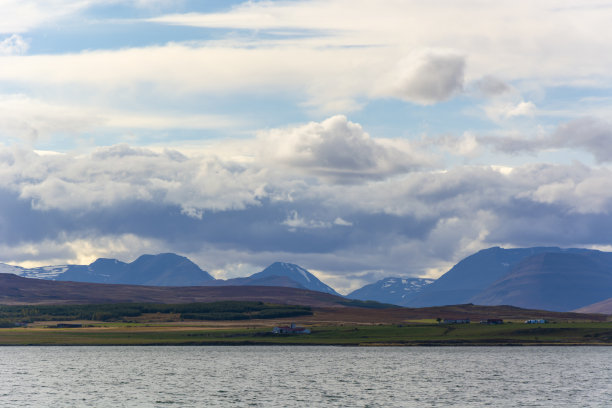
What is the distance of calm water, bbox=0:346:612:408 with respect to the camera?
389 ft

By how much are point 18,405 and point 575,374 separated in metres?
106

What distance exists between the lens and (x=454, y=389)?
438 ft

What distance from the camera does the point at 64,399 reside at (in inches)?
4823

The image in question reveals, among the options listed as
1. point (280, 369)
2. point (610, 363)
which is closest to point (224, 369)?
point (280, 369)

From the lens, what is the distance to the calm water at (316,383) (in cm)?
11844

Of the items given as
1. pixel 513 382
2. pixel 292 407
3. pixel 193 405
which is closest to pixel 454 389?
pixel 513 382

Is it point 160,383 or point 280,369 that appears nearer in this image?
point 160,383

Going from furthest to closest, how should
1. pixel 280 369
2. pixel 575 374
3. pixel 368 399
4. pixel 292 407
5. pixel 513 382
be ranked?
pixel 280 369 → pixel 575 374 → pixel 513 382 → pixel 368 399 → pixel 292 407

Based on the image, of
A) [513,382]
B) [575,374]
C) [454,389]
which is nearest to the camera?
[454,389]

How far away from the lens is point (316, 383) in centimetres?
14450

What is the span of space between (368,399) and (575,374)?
189ft

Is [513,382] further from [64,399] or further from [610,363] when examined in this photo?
[64,399]

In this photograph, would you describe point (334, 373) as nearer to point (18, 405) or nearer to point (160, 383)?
point (160, 383)

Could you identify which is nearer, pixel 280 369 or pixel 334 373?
pixel 334 373
